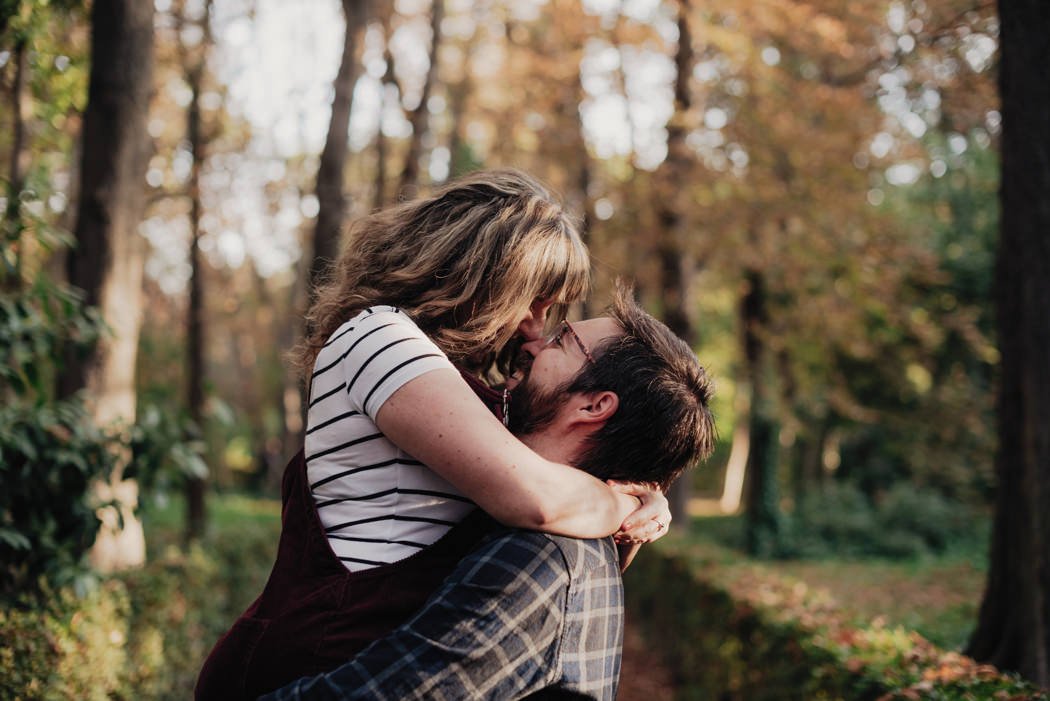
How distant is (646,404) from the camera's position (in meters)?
2.07

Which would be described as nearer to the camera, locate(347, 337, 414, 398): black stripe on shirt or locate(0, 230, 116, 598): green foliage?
locate(347, 337, 414, 398): black stripe on shirt

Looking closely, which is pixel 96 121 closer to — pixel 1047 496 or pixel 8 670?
pixel 8 670

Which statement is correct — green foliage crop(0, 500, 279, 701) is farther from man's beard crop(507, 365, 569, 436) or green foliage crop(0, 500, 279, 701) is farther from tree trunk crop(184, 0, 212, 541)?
tree trunk crop(184, 0, 212, 541)

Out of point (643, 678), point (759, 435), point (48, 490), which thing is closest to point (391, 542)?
point (48, 490)

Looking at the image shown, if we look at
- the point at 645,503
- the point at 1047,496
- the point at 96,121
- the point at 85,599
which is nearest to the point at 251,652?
the point at 645,503

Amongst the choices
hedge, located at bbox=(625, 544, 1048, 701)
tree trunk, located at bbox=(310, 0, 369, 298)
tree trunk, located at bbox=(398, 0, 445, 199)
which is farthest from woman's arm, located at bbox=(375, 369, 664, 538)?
tree trunk, located at bbox=(398, 0, 445, 199)

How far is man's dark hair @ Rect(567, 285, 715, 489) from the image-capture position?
6.81 feet

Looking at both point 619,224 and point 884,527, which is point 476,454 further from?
point 884,527

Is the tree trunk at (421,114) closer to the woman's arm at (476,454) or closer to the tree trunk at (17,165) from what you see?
the tree trunk at (17,165)

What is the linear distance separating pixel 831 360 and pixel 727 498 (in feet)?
45.8

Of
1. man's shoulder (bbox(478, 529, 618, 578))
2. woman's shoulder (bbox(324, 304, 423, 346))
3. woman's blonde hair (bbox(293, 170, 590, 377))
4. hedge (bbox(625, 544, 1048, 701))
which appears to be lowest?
hedge (bbox(625, 544, 1048, 701))

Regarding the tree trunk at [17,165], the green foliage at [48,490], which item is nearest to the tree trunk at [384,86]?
the tree trunk at [17,165]

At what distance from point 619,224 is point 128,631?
1330 centimetres

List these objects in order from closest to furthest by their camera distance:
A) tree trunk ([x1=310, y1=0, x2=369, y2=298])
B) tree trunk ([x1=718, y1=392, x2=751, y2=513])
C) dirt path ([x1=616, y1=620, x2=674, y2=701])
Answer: dirt path ([x1=616, y1=620, x2=674, y2=701]), tree trunk ([x1=310, y1=0, x2=369, y2=298]), tree trunk ([x1=718, y1=392, x2=751, y2=513])
